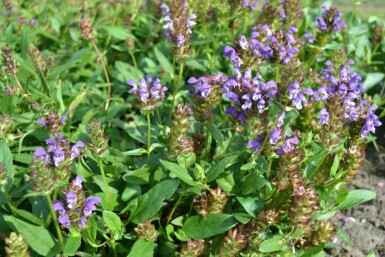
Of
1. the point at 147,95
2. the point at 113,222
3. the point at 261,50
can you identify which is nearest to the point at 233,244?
the point at 113,222

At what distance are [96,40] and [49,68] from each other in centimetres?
111

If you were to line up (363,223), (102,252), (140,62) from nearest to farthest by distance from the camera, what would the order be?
(102,252) < (363,223) < (140,62)

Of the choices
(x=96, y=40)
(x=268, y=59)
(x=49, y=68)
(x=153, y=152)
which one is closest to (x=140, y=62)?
(x=96, y=40)

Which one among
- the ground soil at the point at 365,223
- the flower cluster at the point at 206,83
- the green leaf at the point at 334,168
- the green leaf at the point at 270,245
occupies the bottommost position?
the ground soil at the point at 365,223

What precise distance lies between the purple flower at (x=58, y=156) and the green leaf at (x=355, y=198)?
192 centimetres

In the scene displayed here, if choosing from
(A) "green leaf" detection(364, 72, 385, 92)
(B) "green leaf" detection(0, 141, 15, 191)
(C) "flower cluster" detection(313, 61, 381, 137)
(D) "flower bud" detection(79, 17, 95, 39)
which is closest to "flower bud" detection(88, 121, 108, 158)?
(B) "green leaf" detection(0, 141, 15, 191)

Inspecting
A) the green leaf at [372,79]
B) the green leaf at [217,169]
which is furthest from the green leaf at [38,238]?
the green leaf at [372,79]

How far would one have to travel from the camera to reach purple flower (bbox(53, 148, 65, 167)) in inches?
99.3

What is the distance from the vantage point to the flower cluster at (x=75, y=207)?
8.60 feet

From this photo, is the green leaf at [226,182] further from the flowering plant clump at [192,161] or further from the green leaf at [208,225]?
the green leaf at [208,225]

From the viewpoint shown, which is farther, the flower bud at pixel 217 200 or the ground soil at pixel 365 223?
the ground soil at pixel 365 223

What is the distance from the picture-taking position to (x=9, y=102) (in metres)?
3.73

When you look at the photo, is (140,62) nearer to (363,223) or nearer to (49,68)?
(49,68)

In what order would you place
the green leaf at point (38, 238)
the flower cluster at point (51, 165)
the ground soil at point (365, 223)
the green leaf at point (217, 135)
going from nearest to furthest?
the flower cluster at point (51, 165) < the green leaf at point (38, 238) < the green leaf at point (217, 135) < the ground soil at point (365, 223)
